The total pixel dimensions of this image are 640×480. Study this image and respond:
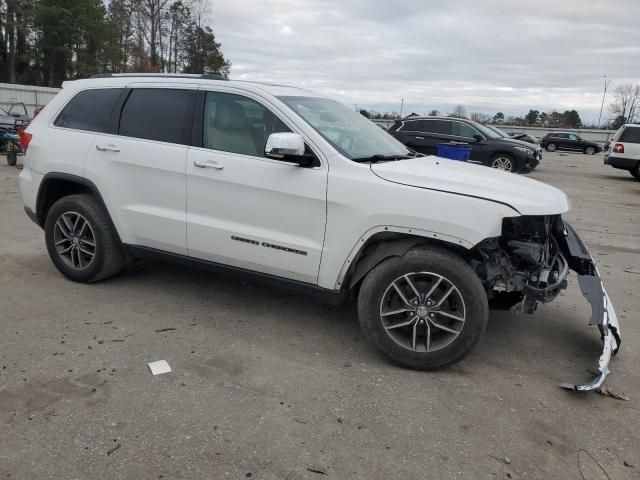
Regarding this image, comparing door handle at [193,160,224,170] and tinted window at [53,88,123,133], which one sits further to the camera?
tinted window at [53,88,123,133]

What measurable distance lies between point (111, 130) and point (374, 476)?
360cm

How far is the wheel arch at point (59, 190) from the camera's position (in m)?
4.71

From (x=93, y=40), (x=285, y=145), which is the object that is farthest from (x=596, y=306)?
(x=93, y=40)

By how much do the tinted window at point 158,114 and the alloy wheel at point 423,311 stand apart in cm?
210

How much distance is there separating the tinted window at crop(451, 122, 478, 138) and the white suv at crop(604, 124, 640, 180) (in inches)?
Result: 217

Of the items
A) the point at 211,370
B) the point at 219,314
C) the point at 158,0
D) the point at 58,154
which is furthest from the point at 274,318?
the point at 158,0

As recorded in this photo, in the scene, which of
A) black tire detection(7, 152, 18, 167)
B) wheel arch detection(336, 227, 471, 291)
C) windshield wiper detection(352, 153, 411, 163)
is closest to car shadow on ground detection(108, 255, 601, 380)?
wheel arch detection(336, 227, 471, 291)

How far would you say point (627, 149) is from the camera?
17.5m

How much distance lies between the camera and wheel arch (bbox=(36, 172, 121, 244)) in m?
4.71

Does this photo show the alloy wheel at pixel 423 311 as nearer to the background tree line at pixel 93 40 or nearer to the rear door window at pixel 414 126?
the rear door window at pixel 414 126

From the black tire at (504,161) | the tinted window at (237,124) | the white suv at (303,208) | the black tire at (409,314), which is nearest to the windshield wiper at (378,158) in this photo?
the white suv at (303,208)

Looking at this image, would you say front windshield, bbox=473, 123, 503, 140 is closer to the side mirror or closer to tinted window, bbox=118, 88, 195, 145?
tinted window, bbox=118, 88, 195, 145

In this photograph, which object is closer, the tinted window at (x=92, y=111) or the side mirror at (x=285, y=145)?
the side mirror at (x=285, y=145)

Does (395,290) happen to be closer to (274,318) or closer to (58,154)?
(274,318)
